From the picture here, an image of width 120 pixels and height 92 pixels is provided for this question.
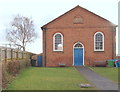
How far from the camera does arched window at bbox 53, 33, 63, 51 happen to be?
78.9 feet

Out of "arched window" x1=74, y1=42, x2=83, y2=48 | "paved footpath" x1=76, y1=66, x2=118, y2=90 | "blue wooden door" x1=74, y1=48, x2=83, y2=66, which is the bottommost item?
"paved footpath" x1=76, y1=66, x2=118, y2=90

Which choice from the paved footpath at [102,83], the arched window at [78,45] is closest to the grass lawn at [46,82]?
the paved footpath at [102,83]

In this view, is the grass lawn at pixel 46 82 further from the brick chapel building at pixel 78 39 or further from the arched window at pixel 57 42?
the arched window at pixel 57 42

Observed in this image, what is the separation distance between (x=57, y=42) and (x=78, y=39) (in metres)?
2.92

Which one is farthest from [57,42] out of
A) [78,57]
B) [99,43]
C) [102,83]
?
[102,83]

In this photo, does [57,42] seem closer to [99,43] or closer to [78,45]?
[78,45]

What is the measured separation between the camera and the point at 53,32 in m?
24.2

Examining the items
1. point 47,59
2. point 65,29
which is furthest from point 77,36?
point 47,59

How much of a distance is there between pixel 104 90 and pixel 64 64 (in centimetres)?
1531

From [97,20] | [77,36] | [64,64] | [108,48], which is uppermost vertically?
[97,20]

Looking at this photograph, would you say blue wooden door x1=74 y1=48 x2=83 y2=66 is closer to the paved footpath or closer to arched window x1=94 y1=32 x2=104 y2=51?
arched window x1=94 y1=32 x2=104 y2=51

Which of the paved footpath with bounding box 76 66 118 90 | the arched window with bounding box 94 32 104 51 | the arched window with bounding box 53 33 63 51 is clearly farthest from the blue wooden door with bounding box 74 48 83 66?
the paved footpath with bounding box 76 66 118 90

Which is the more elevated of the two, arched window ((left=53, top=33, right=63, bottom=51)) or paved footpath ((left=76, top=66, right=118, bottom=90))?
arched window ((left=53, top=33, right=63, bottom=51))

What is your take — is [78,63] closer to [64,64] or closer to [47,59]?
[64,64]
